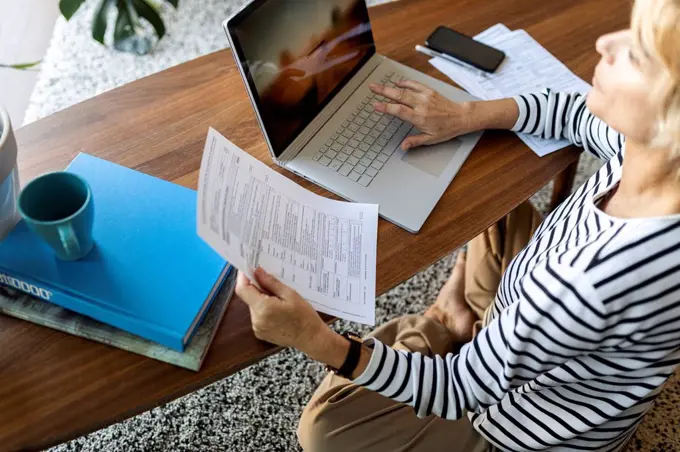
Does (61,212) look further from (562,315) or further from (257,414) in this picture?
(257,414)

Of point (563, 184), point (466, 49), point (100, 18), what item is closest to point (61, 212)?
point (466, 49)

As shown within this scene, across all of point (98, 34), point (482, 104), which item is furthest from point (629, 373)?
point (98, 34)

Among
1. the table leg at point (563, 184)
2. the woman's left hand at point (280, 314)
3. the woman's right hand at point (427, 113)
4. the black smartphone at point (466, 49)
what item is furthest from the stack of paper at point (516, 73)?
the woman's left hand at point (280, 314)

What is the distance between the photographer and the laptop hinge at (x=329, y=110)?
3.59ft

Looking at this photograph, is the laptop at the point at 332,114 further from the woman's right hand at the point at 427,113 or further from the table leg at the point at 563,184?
the table leg at the point at 563,184

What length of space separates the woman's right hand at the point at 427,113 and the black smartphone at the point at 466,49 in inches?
6.5

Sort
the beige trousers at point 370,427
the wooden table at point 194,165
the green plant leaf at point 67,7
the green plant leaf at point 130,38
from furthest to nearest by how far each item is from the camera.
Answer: the green plant leaf at point 130,38 → the green plant leaf at point 67,7 → the beige trousers at point 370,427 → the wooden table at point 194,165

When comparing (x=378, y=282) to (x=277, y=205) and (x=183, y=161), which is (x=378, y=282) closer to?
(x=277, y=205)

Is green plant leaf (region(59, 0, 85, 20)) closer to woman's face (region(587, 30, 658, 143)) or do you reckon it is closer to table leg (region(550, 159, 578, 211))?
table leg (region(550, 159, 578, 211))

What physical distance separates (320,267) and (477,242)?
1.77ft

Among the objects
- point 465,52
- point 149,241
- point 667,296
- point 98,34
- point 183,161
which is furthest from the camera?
point 98,34

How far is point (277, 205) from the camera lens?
979 mm

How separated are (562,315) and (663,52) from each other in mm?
316

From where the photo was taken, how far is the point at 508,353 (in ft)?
2.79
